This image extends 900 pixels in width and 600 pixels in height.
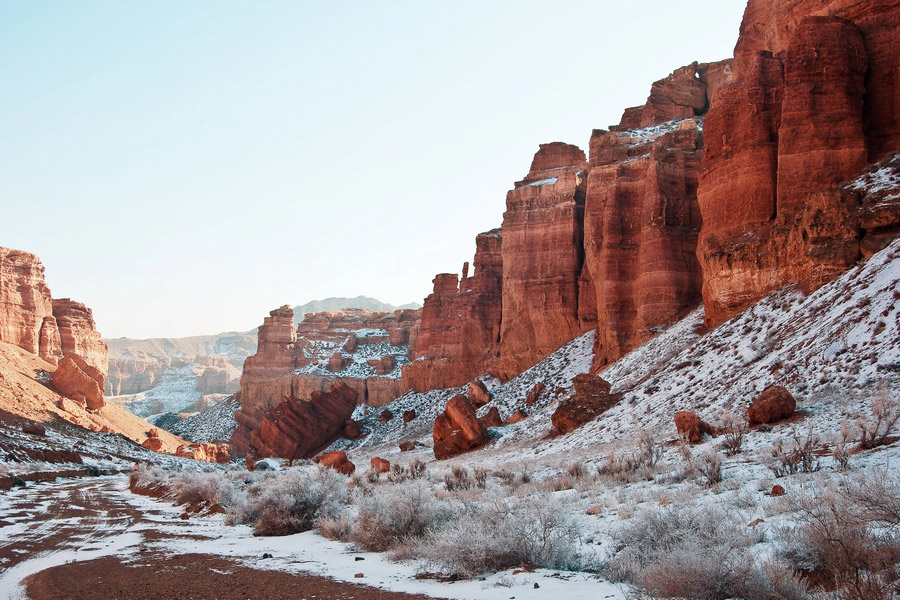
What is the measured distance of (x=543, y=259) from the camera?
5203 centimetres

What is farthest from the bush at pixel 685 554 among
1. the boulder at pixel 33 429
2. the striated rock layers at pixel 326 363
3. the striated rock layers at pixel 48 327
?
the striated rock layers at pixel 48 327

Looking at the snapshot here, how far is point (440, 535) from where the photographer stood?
9086mm

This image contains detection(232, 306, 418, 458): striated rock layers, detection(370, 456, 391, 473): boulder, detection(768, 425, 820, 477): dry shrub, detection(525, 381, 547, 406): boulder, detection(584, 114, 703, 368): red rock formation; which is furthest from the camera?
detection(232, 306, 418, 458): striated rock layers

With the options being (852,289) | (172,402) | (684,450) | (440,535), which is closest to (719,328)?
(852,289)

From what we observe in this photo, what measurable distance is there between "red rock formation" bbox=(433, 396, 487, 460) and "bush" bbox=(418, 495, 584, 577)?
25492 mm

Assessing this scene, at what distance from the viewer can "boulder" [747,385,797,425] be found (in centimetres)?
1507

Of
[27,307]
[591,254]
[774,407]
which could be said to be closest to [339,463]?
[774,407]

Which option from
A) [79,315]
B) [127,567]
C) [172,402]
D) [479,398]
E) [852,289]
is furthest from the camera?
[172,402]

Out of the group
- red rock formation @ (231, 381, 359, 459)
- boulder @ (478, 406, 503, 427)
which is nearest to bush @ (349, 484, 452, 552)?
boulder @ (478, 406, 503, 427)

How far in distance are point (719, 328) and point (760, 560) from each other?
2204cm

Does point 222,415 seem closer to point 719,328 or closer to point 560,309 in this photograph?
point 560,309

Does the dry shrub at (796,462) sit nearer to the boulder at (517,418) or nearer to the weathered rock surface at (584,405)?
the weathered rock surface at (584,405)

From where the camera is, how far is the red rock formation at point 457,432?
3447 centimetres

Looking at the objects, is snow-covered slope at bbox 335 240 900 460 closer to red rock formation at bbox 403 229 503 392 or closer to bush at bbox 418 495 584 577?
bush at bbox 418 495 584 577
